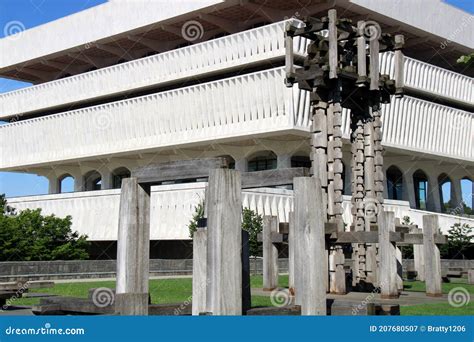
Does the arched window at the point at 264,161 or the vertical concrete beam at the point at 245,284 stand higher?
the arched window at the point at 264,161

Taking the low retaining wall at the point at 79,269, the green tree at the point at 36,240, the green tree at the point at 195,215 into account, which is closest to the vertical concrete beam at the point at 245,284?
the low retaining wall at the point at 79,269

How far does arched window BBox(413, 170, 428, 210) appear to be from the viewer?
2084 inches

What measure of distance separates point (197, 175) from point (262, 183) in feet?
5.89

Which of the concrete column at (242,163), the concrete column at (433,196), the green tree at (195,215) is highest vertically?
the concrete column at (242,163)

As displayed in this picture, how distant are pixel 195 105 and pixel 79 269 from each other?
19.4 meters

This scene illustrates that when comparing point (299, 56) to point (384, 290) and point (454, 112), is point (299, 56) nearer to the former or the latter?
point (454, 112)

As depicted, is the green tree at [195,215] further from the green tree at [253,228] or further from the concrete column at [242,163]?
the concrete column at [242,163]

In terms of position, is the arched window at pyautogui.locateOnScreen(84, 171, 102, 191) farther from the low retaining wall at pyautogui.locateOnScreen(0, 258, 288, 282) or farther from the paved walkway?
the paved walkway

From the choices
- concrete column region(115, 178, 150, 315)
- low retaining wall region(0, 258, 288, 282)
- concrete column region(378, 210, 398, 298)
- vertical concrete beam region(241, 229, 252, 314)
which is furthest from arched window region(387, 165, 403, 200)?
concrete column region(115, 178, 150, 315)

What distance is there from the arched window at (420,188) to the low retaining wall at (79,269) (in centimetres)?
2234

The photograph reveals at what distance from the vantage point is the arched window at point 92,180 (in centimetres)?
5388

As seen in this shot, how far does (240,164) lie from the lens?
4362 centimetres

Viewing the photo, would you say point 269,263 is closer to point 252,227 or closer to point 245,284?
point 245,284

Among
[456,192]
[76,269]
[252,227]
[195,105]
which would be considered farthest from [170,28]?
[456,192]
